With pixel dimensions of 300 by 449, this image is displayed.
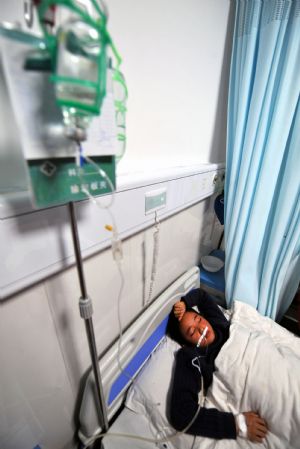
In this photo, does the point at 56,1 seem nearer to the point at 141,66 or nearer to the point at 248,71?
the point at 141,66

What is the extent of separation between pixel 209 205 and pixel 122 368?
101 cm

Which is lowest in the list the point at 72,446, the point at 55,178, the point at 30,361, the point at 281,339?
the point at 72,446

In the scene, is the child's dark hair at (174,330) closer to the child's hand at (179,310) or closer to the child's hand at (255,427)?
the child's hand at (179,310)

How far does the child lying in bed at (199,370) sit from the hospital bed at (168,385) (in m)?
0.03

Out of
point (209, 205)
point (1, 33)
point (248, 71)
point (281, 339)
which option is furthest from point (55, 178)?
point (281, 339)

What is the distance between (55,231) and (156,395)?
0.81 m

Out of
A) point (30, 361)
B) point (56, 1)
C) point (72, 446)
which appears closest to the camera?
point (56, 1)

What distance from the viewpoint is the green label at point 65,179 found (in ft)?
0.96

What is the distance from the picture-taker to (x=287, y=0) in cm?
72

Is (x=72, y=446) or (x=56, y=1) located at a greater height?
(x=56, y=1)

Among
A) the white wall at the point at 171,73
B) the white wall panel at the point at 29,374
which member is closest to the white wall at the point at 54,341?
the white wall panel at the point at 29,374

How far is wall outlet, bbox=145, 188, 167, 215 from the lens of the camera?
63 centimetres

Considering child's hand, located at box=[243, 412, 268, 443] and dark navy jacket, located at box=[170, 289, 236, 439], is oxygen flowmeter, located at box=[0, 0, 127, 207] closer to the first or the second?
dark navy jacket, located at box=[170, 289, 236, 439]

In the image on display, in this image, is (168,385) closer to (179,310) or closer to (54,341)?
(179,310)
